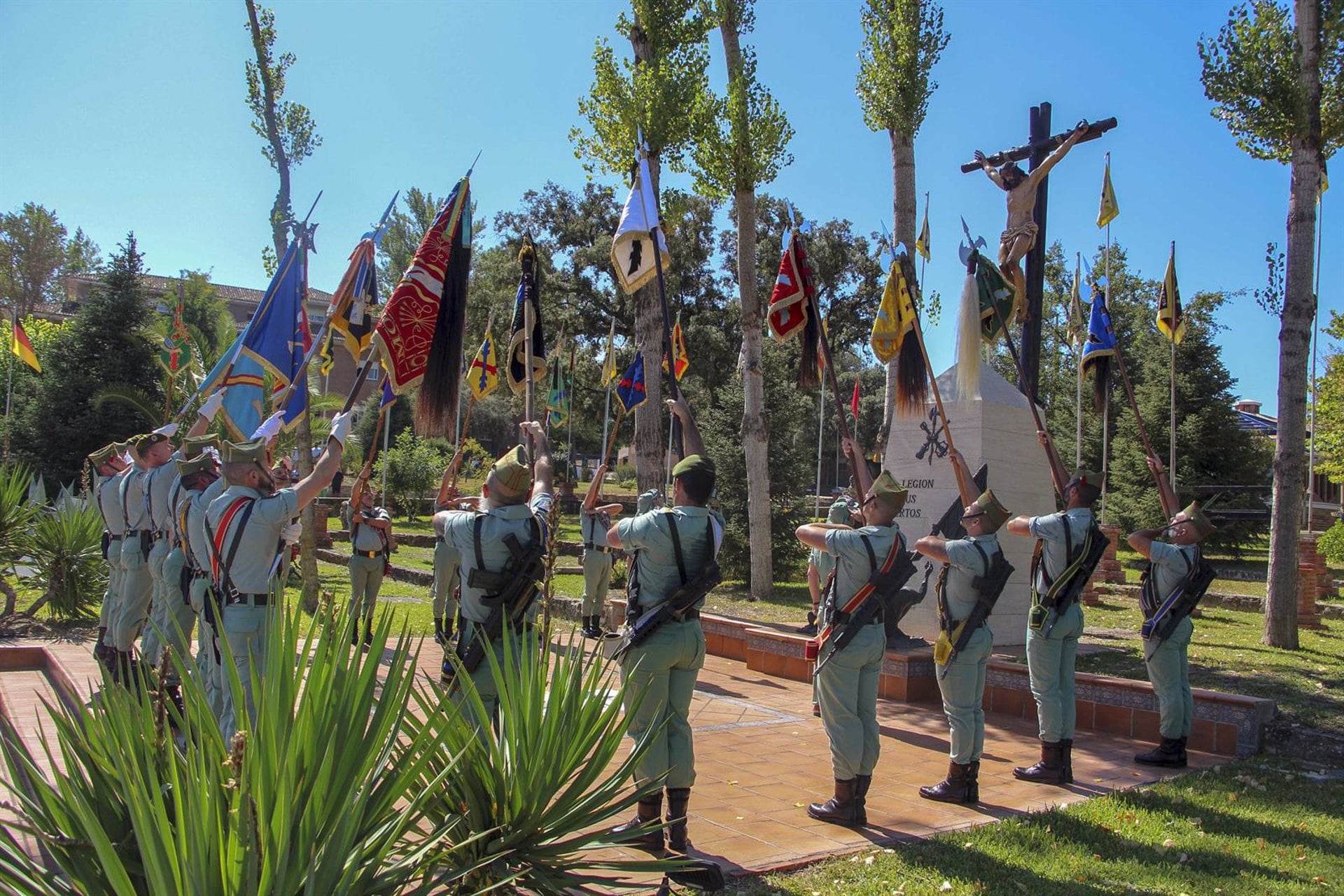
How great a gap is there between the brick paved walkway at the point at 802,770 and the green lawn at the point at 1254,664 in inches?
67.9

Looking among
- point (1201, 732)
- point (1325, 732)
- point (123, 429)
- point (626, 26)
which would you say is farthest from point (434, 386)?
point (123, 429)

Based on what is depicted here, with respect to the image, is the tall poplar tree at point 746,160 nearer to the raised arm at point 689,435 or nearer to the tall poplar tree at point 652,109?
the tall poplar tree at point 652,109

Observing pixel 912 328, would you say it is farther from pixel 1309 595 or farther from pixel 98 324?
pixel 98 324

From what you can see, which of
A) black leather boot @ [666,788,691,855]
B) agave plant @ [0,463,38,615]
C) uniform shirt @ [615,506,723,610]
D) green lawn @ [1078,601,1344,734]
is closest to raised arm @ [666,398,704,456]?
uniform shirt @ [615,506,723,610]

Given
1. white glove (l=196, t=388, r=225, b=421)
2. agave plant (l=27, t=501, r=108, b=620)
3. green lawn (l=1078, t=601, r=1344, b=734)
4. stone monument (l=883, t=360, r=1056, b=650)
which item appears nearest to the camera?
white glove (l=196, t=388, r=225, b=421)

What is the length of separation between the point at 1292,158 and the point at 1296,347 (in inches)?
96.6

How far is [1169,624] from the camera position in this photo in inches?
276

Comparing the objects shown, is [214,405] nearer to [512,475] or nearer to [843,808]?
[512,475]

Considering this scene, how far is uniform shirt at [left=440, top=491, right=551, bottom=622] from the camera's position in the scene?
5.18 meters

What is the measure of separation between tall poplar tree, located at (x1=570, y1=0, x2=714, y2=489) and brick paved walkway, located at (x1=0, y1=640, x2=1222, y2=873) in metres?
6.31

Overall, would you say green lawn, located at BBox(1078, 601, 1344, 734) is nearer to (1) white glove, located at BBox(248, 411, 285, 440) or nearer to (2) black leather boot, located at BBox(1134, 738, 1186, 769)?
(2) black leather boot, located at BBox(1134, 738, 1186, 769)

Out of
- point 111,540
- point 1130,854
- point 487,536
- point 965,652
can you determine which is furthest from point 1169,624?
point 111,540

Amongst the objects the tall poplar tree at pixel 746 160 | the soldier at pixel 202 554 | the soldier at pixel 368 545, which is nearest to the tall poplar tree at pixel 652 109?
the tall poplar tree at pixel 746 160

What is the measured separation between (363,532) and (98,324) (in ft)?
69.8
